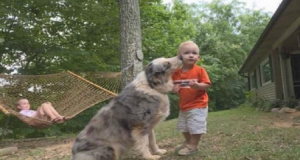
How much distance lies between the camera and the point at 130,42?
5055 mm

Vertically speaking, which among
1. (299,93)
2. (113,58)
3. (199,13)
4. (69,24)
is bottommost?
(299,93)

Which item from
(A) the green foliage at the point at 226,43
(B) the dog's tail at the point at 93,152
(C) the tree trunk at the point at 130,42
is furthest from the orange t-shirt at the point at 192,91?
(A) the green foliage at the point at 226,43

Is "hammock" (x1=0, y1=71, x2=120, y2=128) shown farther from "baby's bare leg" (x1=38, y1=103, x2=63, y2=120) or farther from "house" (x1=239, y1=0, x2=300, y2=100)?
"house" (x1=239, y1=0, x2=300, y2=100)

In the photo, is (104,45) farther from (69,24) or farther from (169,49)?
(169,49)

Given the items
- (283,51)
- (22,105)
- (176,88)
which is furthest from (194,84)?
(283,51)

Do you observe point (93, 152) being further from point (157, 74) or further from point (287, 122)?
point (287, 122)

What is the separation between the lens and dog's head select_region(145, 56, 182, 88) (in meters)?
2.96

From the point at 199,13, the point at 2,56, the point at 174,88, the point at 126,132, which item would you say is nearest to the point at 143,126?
the point at 126,132

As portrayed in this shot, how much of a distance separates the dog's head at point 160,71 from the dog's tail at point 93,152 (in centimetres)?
74

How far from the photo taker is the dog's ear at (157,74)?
2.95 metres

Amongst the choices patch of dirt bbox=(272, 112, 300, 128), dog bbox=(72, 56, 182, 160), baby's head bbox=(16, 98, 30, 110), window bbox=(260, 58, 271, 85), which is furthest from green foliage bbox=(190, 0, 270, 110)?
dog bbox=(72, 56, 182, 160)

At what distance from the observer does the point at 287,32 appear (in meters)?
9.32

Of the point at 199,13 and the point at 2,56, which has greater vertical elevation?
the point at 199,13

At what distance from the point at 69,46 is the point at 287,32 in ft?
22.0
